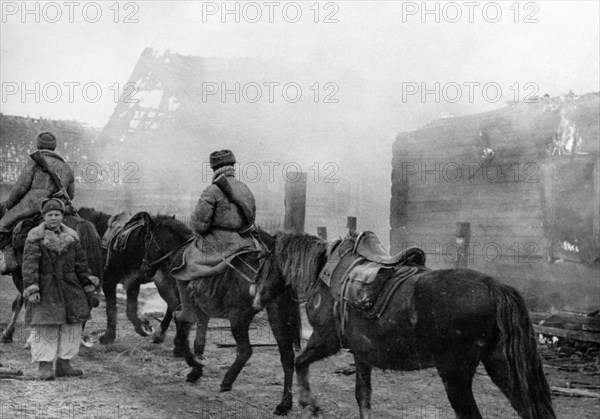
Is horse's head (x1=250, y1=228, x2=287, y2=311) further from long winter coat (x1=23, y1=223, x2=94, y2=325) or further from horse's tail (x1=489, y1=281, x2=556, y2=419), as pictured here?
horse's tail (x1=489, y1=281, x2=556, y2=419)

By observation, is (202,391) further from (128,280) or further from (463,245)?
(463,245)

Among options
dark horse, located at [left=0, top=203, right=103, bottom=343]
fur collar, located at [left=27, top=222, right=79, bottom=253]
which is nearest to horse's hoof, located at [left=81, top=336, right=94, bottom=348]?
dark horse, located at [left=0, top=203, right=103, bottom=343]

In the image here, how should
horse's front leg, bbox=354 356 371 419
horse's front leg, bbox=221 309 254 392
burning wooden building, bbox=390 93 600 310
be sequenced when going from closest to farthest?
horse's front leg, bbox=354 356 371 419, horse's front leg, bbox=221 309 254 392, burning wooden building, bbox=390 93 600 310

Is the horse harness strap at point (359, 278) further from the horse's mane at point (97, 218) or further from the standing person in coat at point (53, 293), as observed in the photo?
the horse's mane at point (97, 218)

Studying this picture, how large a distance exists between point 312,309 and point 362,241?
29.9 inches

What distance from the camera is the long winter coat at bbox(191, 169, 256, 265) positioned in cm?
710

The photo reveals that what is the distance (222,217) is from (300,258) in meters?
1.47

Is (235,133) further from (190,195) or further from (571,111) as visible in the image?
(571,111)

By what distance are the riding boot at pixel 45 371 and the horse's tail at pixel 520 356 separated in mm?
4893

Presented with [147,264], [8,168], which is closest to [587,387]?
[147,264]

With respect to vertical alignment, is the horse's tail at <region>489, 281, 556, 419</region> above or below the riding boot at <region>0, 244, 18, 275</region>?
below

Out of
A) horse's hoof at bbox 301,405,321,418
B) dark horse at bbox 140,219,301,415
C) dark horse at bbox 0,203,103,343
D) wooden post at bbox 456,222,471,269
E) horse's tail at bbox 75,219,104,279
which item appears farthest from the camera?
wooden post at bbox 456,222,471,269

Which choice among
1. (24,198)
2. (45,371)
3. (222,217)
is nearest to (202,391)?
(45,371)

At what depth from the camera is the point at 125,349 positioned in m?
8.93
